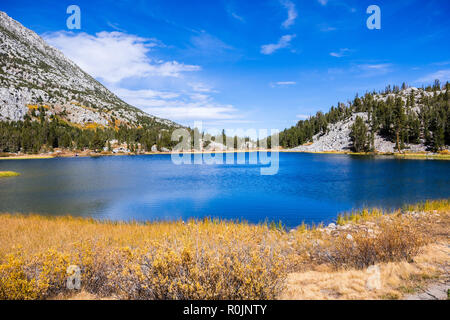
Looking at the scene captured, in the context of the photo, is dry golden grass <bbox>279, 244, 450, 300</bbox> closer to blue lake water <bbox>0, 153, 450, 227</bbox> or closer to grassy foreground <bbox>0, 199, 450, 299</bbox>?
grassy foreground <bbox>0, 199, 450, 299</bbox>

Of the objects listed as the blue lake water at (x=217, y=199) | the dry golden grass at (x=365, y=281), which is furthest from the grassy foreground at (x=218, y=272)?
the blue lake water at (x=217, y=199)

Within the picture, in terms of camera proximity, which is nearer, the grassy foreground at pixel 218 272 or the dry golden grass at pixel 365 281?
the grassy foreground at pixel 218 272

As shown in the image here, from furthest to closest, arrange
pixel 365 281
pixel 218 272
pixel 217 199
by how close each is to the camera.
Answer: pixel 217 199, pixel 365 281, pixel 218 272

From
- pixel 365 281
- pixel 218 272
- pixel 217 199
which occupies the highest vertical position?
pixel 218 272

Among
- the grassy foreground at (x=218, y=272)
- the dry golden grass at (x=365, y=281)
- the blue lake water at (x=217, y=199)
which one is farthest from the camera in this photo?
the blue lake water at (x=217, y=199)

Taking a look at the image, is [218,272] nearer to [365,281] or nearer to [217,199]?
[365,281]

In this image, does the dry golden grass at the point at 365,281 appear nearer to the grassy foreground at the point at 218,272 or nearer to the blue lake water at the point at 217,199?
the grassy foreground at the point at 218,272

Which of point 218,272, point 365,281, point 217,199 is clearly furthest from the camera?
point 217,199

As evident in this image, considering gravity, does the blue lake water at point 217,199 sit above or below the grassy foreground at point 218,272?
below

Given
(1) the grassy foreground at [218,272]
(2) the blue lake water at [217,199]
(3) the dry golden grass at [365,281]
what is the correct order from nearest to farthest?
(1) the grassy foreground at [218,272] < (3) the dry golden grass at [365,281] < (2) the blue lake water at [217,199]

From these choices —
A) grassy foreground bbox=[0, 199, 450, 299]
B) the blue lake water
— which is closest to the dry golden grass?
grassy foreground bbox=[0, 199, 450, 299]

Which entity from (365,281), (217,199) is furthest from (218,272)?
(217,199)

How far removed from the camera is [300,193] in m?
34.8
